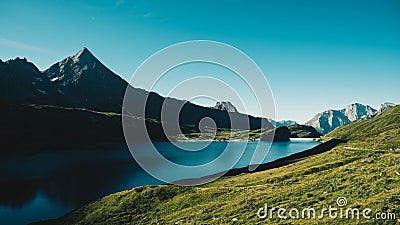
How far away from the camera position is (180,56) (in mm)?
24172

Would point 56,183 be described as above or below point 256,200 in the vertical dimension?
below

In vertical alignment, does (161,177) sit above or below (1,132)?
below

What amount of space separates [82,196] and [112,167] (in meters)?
45.3

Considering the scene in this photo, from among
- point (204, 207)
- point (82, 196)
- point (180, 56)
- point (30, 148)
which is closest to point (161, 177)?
point (82, 196)

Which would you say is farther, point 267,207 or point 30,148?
point 30,148

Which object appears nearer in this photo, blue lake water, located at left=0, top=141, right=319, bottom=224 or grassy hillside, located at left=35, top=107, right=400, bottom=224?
grassy hillside, located at left=35, top=107, right=400, bottom=224

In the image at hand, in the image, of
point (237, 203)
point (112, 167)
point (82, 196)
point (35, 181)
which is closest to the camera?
point (237, 203)

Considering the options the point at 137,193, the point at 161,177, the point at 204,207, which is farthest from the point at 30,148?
the point at 204,207

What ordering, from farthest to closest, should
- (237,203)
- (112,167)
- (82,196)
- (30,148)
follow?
(30,148) → (112,167) → (82,196) → (237,203)

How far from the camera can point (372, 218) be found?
21500mm

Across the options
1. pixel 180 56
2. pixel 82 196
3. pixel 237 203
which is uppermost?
pixel 180 56

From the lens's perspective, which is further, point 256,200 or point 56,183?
point 56,183

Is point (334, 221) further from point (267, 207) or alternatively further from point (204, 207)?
point (204, 207)

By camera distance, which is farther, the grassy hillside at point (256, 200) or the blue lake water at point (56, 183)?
the blue lake water at point (56, 183)
